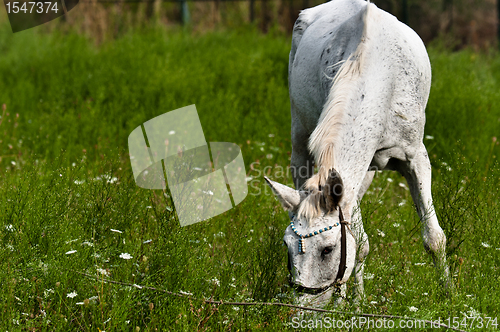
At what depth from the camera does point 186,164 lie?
339 centimetres

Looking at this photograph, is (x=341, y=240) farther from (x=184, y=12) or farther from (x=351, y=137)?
(x=184, y=12)

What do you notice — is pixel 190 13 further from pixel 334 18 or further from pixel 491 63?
pixel 334 18

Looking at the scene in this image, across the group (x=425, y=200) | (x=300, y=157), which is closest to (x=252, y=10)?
(x=300, y=157)

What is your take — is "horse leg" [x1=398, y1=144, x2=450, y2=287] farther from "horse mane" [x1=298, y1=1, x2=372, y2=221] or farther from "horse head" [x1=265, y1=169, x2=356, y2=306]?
"horse head" [x1=265, y1=169, x2=356, y2=306]

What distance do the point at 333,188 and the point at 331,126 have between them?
0.47 m

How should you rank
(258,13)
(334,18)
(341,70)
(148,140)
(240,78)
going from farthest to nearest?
1. (258,13)
2. (240,78)
3. (148,140)
4. (334,18)
5. (341,70)

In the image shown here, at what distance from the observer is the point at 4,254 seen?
9.40 ft

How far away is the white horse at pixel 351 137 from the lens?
2.63m

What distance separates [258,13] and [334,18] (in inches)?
313

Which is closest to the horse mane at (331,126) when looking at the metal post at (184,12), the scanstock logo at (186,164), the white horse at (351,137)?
the white horse at (351,137)

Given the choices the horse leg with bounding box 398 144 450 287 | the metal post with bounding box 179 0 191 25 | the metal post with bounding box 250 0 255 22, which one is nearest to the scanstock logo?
the horse leg with bounding box 398 144 450 287

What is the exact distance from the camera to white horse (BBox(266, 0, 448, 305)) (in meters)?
2.63

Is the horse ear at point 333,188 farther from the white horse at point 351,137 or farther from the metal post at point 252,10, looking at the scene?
the metal post at point 252,10

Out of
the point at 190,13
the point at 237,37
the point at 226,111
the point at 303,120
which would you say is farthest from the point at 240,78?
the point at 190,13
